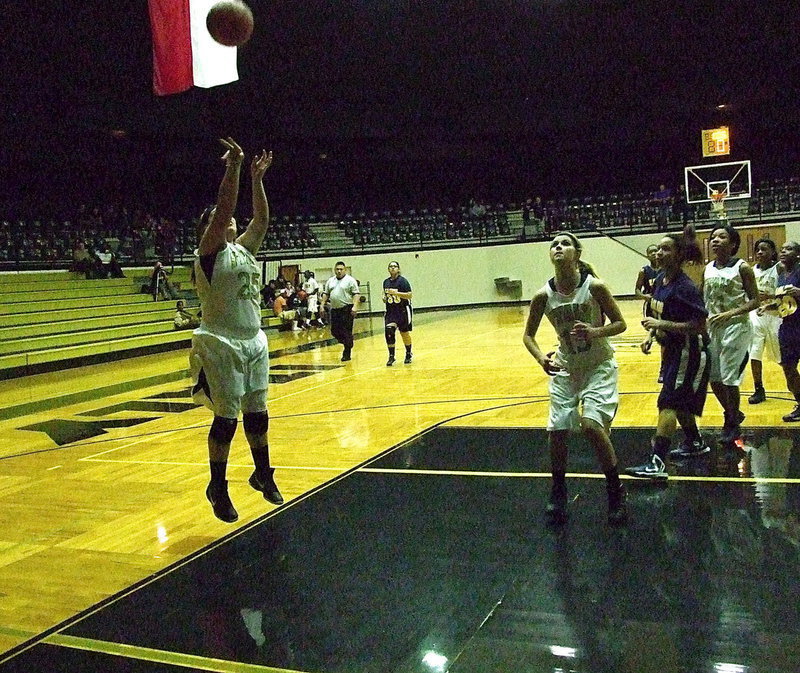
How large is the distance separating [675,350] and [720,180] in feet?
65.3

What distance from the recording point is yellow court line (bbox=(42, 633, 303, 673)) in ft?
9.07

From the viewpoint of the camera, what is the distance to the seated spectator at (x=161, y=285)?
1880 centimetres

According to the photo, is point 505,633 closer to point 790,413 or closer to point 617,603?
point 617,603

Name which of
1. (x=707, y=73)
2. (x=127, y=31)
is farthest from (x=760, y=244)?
(x=707, y=73)

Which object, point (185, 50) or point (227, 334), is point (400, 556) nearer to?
point (227, 334)

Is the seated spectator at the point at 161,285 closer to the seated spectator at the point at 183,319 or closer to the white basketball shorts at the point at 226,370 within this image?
the seated spectator at the point at 183,319

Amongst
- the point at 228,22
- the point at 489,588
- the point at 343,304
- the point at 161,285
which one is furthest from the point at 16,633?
the point at 161,285

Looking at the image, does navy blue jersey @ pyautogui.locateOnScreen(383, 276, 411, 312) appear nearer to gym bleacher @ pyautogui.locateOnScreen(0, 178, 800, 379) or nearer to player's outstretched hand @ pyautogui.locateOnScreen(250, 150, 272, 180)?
gym bleacher @ pyautogui.locateOnScreen(0, 178, 800, 379)

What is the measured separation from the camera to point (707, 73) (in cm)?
2361

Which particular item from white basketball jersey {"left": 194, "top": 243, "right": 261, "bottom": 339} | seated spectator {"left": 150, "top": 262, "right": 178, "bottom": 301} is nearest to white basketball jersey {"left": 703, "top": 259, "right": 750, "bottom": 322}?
white basketball jersey {"left": 194, "top": 243, "right": 261, "bottom": 339}

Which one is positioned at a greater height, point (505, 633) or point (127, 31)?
point (127, 31)

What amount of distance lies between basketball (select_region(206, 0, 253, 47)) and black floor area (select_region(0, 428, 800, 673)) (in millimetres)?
2957

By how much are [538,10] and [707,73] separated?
855 cm

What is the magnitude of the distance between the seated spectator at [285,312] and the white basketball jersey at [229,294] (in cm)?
1598
